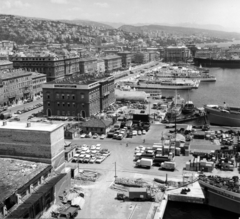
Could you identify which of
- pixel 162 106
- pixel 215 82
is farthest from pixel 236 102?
pixel 215 82

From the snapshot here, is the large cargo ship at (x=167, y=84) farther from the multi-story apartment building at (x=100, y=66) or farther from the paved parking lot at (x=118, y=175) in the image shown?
the paved parking lot at (x=118, y=175)

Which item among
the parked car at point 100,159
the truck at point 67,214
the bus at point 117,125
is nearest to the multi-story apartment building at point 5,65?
the bus at point 117,125

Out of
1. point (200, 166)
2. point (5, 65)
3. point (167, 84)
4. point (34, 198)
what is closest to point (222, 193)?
point (200, 166)

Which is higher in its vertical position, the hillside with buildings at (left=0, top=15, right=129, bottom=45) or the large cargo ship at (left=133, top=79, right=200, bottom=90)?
the hillside with buildings at (left=0, top=15, right=129, bottom=45)

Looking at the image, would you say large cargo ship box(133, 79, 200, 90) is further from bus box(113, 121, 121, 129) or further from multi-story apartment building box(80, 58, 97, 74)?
bus box(113, 121, 121, 129)

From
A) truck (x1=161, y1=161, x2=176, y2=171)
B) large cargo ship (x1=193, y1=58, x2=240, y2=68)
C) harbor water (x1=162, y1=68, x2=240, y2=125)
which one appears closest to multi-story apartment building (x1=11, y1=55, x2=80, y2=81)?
harbor water (x1=162, y1=68, x2=240, y2=125)

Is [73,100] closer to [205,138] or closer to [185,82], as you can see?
[205,138]
